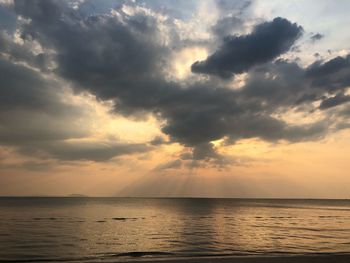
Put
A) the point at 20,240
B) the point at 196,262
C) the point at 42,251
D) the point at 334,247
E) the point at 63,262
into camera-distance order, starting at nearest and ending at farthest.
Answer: the point at 196,262 < the point at 63,262 < the point at 42,251 < the point at 334,247 < the point at 20,240

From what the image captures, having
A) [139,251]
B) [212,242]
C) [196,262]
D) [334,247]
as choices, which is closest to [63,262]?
[139,251]

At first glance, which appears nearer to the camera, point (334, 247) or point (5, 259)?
point (5, 259)

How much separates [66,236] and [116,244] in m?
11.4

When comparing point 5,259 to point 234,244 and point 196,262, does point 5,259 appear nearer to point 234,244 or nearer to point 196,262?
point 196,262

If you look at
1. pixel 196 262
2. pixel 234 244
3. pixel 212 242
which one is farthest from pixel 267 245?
pixel 196 262

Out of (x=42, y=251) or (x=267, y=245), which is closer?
(x=42, y=251)

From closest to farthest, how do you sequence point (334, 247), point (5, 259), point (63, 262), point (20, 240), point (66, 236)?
point (63, 262)
point (5, 259)
point (334, 247)
point (20, 240)
point (66, 236)

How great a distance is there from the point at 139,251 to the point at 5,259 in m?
13.2

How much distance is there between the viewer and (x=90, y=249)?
40.4 meters

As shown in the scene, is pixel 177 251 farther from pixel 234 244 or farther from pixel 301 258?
pixel 301 258

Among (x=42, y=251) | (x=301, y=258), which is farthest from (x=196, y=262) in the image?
(x=42, y=251)

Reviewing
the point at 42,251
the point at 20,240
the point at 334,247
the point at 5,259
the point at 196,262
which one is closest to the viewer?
the point at 196,262

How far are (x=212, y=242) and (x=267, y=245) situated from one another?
25.0 feet

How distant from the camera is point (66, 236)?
52.4m
